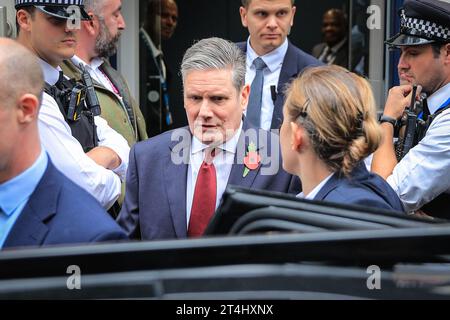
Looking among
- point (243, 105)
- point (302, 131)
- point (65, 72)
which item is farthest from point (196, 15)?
point (302, 131)

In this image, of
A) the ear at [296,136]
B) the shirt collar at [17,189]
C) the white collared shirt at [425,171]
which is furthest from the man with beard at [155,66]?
the shirt collar at [17,189]

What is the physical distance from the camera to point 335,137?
2.90 m

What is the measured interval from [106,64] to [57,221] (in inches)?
115

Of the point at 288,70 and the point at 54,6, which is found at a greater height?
the point at 54,6

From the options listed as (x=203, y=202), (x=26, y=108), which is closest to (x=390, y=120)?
(x=203, y=202)

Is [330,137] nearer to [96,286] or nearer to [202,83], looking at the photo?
[202,83]

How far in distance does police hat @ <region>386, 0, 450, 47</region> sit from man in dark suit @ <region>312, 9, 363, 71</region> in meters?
3.77

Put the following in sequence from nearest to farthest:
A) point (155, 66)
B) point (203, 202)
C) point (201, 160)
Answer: point (203, 202), point (201, 160), point (155, 66)

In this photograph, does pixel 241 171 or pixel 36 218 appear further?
pixel 241 171

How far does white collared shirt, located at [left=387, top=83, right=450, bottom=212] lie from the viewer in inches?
153

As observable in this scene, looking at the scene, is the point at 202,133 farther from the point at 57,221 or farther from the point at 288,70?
the point at 288,70

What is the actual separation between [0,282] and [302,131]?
50.2 inches

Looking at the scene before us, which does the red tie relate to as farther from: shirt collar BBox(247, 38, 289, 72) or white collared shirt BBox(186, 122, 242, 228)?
shirt collar BBox(247, 38, 289, 72)

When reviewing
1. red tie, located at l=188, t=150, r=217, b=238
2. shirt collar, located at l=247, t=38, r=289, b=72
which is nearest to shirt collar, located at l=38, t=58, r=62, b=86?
red tie, located at l=188, t=150, r=217, b=238
